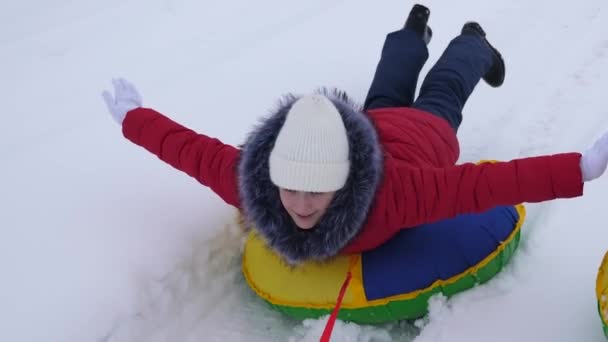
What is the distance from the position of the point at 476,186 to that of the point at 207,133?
108cm

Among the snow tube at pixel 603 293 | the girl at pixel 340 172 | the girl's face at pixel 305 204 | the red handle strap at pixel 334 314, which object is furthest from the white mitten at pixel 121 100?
the snow tube at pixel 603 293

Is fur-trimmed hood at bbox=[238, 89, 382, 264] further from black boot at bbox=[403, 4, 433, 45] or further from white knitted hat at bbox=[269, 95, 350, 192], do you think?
black boot at bbox=[403, 4, 433, 45]

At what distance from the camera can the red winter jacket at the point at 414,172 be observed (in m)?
1.16

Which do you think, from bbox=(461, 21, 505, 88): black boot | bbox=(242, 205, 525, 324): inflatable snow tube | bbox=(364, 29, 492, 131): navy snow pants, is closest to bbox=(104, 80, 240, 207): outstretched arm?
bbox=(242, 205, 525, 324): inflatable snow tube

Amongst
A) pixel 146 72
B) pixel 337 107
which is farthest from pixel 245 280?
pixel 146 72

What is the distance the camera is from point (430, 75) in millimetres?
1962

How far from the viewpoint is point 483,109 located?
7.41ft

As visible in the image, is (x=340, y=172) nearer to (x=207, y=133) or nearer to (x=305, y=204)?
(x=305, y=204)

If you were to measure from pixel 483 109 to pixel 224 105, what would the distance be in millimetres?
945

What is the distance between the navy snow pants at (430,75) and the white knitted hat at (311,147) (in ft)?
2.31

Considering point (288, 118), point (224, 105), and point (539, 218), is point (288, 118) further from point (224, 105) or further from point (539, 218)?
point (224, 105)

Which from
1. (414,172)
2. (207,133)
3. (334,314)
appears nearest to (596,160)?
(414,172)

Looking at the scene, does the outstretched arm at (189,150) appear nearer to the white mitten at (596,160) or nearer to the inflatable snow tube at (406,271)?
the inflatable snow tube at (406,271)

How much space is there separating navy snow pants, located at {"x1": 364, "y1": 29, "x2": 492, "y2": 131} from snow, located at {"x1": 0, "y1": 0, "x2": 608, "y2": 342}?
0.25 meters
